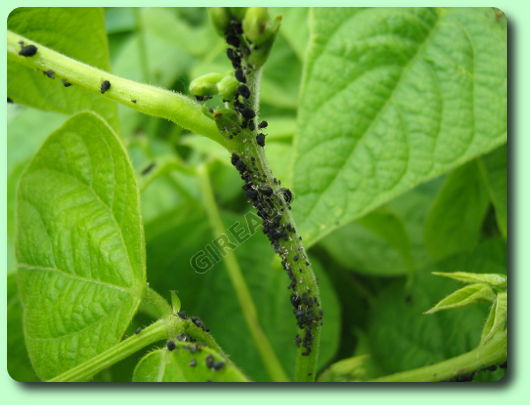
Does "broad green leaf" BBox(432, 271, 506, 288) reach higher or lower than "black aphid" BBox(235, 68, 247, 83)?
lower

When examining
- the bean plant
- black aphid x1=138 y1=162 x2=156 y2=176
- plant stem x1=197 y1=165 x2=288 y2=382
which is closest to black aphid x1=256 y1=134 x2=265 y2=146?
the bean plant

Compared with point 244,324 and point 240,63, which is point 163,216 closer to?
point 244,324

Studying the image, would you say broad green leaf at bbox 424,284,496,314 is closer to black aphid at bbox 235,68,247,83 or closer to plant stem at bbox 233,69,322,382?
plant stem at bbox 233,69,322,382

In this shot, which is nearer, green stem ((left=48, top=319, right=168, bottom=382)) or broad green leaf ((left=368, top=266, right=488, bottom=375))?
green stem ((left=48, top=319, right=168, bottom=382))

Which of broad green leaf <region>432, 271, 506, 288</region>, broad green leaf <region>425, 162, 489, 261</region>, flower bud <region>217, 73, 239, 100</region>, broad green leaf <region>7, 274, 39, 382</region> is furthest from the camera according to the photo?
broad green leaf <region>425, 162, 489, 261</region>

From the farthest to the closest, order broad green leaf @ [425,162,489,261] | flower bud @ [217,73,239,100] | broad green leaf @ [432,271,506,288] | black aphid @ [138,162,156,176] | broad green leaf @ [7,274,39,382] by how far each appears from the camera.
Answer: black aphid @ [138,162,156,176], broad green leaf @ [425,162,489,261], broad green leaf @ [7,274,39,382], broad green leaf @ [432,271,506,288], flower bud @ [217,73,239,100]

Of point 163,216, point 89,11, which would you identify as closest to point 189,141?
point 163,216

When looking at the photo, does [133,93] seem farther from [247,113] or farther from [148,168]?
[148,168]

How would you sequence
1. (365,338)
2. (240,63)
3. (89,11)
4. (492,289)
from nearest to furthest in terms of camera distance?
1. (240,63)
2. (492,289)
3. (89,11)
4. (365,338)
